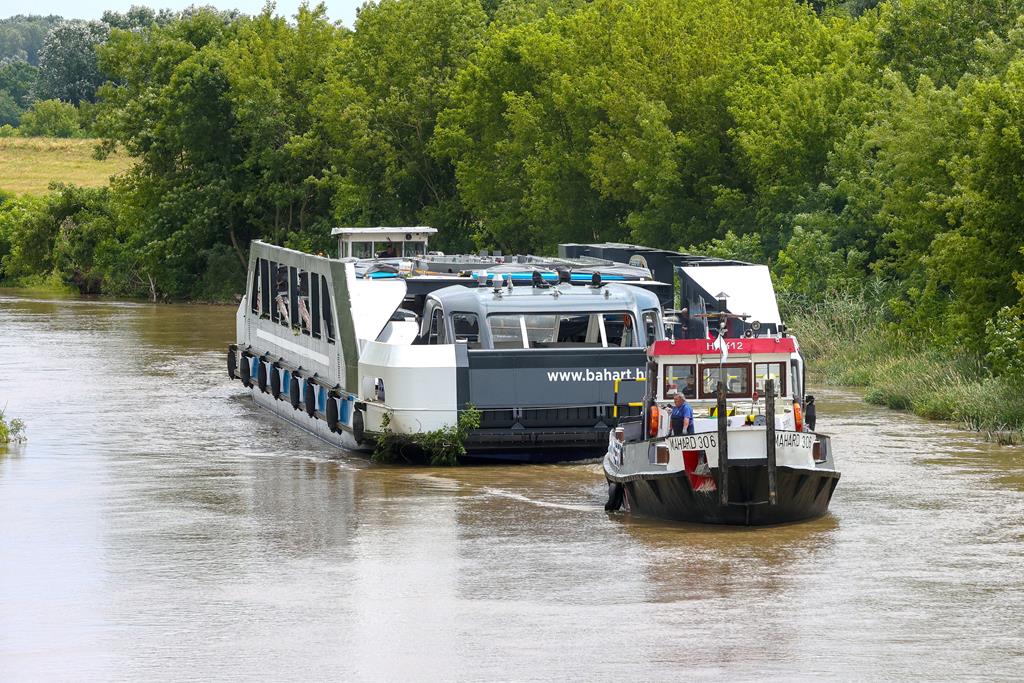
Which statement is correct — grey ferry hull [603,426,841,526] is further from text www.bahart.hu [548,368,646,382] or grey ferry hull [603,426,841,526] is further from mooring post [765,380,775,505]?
text www.bahart.hu [548,368,646,382]

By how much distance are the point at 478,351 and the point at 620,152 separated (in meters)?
30.3

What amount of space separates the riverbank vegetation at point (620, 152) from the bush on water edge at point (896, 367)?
74mm

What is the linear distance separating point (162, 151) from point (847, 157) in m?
37.8

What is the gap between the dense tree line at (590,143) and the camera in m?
36.7

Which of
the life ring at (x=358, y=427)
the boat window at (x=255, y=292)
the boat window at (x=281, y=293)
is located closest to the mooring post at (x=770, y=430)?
the life ring at (x=358, y=427)

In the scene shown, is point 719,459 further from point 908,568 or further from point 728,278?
point 728,278

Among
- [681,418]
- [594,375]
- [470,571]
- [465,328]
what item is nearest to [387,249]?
[465,328]

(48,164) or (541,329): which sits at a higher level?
(48,164)

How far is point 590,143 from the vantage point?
2280 inches

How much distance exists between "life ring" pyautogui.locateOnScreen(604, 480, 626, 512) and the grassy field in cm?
8306

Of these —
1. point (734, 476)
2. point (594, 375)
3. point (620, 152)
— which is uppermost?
point (620, 152)

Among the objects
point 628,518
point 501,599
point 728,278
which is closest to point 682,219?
point 728,278

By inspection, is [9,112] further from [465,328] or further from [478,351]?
[478,351]

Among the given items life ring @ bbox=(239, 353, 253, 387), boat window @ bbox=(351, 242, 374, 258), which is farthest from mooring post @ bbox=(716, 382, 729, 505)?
boat window @ bbox=(351, 242, 374, 258)
